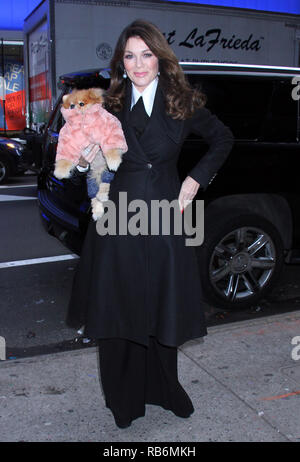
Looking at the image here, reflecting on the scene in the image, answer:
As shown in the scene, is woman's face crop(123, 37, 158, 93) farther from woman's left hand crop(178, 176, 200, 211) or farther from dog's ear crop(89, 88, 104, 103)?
woman's left hand crop(178, 176, 200, 211)

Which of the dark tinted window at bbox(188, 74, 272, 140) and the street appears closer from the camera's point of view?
the street

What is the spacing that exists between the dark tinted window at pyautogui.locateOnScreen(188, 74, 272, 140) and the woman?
178 centimetres

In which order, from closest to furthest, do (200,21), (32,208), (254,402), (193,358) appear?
(254,402) < (193,358) < (32,208) < (200,21)

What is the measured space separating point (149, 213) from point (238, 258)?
83.2 inches

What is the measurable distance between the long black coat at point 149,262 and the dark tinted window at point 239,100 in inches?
70.4

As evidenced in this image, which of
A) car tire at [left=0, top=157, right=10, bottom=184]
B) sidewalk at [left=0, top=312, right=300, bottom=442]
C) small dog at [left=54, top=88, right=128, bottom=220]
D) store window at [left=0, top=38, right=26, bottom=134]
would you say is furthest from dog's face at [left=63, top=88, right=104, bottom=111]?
store window at [left=0, top=38, right=26, bottom=134]

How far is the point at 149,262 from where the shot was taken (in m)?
2.69

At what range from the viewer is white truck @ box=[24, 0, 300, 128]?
10.9 metres

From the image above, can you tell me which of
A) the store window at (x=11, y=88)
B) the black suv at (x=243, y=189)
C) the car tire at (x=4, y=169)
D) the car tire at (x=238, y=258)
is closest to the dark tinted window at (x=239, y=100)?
the black suv at (x=243, y=189)

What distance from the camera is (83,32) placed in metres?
11.0

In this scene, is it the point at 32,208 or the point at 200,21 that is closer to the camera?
the point at 32,208

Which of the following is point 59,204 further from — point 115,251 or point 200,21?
point 200,21

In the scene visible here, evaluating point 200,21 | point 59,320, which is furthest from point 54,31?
point 59,320
